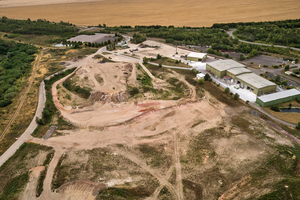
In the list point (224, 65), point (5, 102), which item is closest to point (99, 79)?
point (5, 102)

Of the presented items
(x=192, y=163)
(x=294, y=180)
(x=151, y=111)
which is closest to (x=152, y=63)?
(x=151, y=111)

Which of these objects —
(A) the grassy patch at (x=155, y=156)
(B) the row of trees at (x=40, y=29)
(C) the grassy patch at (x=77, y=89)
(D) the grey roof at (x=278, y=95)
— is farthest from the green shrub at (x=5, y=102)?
(B) the row of trees at (x=40, y=29)

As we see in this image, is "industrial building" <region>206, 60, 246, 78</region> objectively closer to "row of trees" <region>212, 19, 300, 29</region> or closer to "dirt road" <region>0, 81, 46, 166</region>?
"dirt road" <region>0, 81, 46, 166</region>

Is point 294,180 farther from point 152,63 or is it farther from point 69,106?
point 152,63

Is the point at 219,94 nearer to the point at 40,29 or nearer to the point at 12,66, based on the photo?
the point at 12,66

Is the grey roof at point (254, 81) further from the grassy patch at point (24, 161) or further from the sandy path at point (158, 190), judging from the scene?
the grassy patch at point (24, 161)
